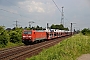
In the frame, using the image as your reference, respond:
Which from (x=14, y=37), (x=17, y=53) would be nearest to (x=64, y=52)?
(x=17, y=53)

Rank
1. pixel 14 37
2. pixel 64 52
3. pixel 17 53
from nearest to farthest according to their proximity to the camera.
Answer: pixel 64 52, pixel 17 53, pixel 14 37

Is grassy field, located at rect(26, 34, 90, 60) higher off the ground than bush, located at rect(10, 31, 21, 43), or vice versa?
bush, located at rect(10, 31, 21, 43)

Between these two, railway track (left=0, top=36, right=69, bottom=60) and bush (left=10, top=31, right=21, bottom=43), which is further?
bush (left=10, top=31, right=21, bottom=43)

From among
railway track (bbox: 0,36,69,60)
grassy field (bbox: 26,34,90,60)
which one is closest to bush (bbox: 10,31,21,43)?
railway track (bbox: 0,36,69,60)

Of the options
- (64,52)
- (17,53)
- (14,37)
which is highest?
(14,37)

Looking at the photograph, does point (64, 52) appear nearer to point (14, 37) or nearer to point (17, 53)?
point (17, 53)

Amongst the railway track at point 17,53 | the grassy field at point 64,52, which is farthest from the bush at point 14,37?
the grassy field at point 64,52

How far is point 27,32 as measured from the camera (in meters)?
37.0

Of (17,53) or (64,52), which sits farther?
(17,53)

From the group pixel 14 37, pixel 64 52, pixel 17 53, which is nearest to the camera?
pixel 64 52

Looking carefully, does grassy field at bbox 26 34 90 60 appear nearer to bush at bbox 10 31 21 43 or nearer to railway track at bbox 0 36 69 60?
railway track at bbox 0 36 69 60

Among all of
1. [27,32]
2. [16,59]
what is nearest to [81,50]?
[16,59]

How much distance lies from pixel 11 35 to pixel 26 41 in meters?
3.63

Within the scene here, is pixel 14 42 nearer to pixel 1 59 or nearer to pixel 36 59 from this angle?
pixel 1 59
